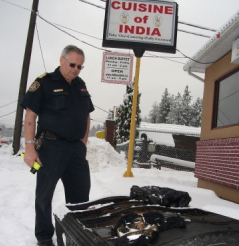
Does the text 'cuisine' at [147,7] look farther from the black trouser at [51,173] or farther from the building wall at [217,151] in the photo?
the black trouser at [51,173]

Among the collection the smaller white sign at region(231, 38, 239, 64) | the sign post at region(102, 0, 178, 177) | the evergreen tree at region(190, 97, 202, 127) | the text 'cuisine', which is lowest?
the smaller white sign at region(231, 38, 239, 64)

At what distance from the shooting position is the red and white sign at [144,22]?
7.04m

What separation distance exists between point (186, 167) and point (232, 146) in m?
7.60

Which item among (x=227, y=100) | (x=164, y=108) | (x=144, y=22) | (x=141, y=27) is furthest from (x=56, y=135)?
(x=164, y=108)

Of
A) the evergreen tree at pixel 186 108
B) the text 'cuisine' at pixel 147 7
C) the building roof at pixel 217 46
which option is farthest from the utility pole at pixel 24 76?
the evergreen tree at pixel 186 108

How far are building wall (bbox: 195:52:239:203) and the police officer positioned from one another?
330 centimetres

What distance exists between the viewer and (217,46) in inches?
229

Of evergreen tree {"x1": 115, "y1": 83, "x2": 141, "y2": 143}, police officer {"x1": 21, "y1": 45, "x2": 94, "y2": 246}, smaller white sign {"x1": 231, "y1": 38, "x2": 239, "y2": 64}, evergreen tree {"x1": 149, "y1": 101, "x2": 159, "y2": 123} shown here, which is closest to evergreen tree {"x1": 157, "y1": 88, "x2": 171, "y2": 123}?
evergreen tree {"x1": 149, "y1": 101, "x2": 159, "y2": 123}

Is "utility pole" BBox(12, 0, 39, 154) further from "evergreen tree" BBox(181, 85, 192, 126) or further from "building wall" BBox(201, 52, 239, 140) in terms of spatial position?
"evergreen tree" BBox(181, 85, 192, 126)

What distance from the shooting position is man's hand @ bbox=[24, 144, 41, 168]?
251cm

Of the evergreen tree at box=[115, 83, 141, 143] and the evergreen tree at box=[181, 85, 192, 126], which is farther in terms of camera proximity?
the evergreen tree at box=[181, 85, 192, 126]

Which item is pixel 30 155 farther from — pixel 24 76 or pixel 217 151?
pixel 24 76

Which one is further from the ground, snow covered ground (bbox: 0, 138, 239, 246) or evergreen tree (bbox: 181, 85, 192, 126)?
evergreen tree (bbox: 181, 85, 192, 126)

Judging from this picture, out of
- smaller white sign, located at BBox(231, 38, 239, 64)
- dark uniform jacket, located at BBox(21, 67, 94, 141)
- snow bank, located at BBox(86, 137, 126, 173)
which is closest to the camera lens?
dark uniform jacket, located at BBox(21, 67, 94, 141)
